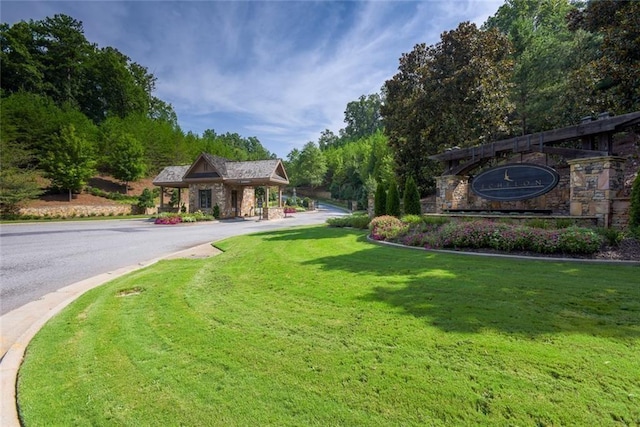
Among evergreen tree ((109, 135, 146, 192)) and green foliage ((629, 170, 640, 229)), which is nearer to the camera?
green foliage ((629, 170, 640, 229))

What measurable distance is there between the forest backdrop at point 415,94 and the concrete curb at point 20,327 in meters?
15.5

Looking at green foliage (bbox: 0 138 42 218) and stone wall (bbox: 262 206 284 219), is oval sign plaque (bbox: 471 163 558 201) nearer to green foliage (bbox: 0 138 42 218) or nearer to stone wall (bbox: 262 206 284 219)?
stone wall (bbox: 262 206 284 219)

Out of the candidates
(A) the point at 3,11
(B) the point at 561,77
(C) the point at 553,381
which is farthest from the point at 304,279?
(B) the point at 561,77

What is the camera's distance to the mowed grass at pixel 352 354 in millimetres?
2113

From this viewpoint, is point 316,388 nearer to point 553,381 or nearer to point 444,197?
point 553,381

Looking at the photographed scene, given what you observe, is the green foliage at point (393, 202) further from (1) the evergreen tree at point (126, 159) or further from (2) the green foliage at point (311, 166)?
(2) the green foliage at point (311, 166)

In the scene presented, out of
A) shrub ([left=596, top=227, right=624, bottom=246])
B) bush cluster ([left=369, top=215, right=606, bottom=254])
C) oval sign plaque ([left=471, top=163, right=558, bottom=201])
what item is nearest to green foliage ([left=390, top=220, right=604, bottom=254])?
bush cluster ([left=369, top=215, right=606, bottom=254])

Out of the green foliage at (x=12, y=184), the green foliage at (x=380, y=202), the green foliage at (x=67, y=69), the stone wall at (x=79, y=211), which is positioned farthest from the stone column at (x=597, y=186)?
the green foliage at (x=67, y=69)

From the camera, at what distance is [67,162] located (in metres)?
29.1

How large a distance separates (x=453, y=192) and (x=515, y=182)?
254 cm

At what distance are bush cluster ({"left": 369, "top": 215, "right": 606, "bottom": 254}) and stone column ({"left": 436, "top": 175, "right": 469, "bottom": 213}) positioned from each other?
10.4 ft

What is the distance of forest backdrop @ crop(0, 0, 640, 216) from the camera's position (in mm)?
12789

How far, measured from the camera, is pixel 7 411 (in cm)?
237

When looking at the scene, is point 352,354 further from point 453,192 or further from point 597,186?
point 453,192
